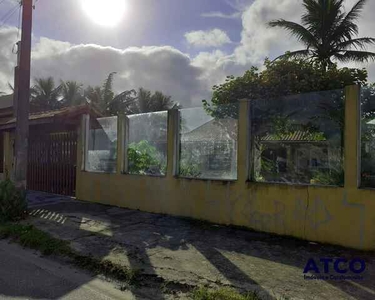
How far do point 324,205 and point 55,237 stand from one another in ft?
15.1

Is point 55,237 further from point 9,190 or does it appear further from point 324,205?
point 324,205

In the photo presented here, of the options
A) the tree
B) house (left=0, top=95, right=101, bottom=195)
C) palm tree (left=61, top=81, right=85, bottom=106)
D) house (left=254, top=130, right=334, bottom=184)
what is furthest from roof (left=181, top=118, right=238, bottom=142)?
palm tree (left=61, top=81, right=85, bottom=106)

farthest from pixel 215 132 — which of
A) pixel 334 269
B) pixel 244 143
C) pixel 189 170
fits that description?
pixel 334 269

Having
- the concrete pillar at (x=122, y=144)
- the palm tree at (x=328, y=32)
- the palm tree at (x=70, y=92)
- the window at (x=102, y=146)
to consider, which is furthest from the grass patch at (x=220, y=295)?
the palm tree at (x=70, y=92)

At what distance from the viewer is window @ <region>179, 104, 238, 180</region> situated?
6.73m

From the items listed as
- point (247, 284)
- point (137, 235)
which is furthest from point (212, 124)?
point (247, 284)

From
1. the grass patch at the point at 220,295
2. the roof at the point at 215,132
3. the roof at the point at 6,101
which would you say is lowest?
the grass patch at the point at 220,295

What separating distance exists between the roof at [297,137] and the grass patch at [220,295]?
315cm

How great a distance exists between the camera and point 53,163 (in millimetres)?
11477

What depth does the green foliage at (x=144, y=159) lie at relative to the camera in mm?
8039

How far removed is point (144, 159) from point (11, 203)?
312 centimetres

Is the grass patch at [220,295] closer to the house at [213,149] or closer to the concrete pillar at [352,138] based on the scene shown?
the concrete pillar at [352,138]

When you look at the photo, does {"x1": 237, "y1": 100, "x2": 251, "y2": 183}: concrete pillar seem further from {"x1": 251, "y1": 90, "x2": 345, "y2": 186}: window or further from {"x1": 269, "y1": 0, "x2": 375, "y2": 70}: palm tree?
{"x1": 269, "y1": 0, "x2": 375, "y2": 70}: palm tree

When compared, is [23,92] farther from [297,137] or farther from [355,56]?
[355,56]
